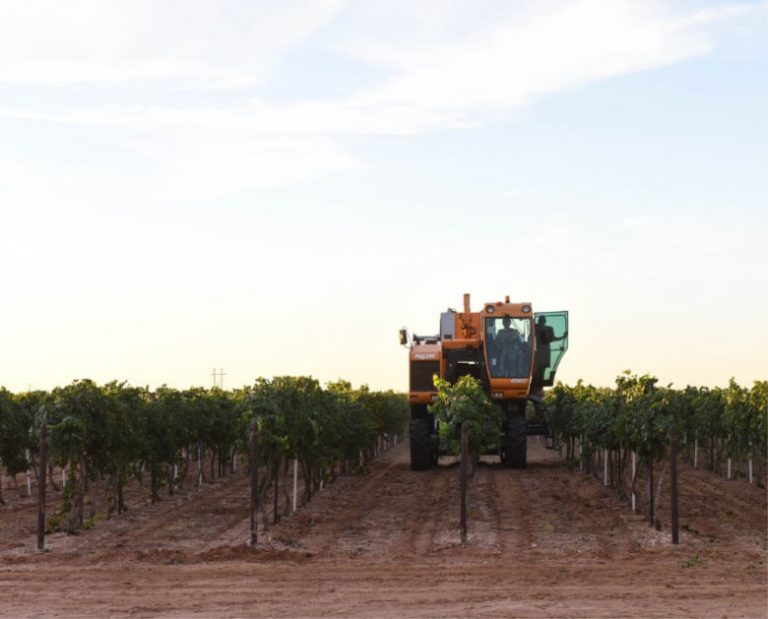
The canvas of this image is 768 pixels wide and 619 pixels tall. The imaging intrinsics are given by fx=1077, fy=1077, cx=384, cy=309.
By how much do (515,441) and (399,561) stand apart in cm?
1642

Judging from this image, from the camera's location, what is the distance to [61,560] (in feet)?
57.3

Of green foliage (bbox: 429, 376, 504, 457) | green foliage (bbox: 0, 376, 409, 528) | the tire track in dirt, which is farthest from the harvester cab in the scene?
green foliage (bbox: 0, 376, 409, 528)

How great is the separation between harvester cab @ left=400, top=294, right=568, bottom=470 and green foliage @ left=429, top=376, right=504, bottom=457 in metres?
1.56

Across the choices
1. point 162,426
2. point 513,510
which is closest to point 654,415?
point 513,510

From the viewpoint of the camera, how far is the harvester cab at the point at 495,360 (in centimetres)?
3073

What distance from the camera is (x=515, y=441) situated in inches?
1284

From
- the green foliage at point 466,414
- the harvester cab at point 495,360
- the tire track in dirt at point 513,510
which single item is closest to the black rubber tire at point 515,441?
the harvester cab at point 495,360

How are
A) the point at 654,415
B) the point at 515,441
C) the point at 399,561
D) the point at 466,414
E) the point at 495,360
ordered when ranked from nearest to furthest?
the point at 399,561 → the point at 654,415 → the point at 466,414 → the point at 495,360 → the point at 515,441

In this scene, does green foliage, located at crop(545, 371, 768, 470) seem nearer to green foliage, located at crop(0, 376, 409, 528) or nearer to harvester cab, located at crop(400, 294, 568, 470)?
harvester cab, located at crop(400, 294, 568, 470)

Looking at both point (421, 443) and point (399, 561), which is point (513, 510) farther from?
point (421, 443)

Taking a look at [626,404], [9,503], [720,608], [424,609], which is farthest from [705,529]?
[9,503]

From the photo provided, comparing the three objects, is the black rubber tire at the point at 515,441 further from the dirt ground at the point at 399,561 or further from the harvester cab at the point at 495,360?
the dirt ground at the point at 399,561

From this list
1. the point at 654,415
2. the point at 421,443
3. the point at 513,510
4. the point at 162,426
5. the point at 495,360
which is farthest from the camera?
the point at 421,443

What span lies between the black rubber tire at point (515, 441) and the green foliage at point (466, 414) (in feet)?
8.71
